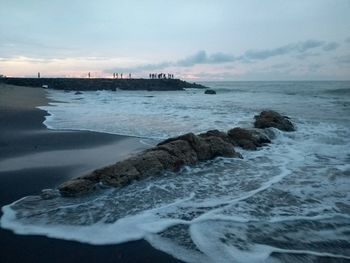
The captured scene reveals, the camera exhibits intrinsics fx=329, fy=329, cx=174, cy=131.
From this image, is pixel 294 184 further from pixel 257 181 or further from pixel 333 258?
pixel 333 258

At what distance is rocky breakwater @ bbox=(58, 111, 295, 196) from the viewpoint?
6.07 meters

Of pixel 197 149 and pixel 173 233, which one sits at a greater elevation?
pixel 197 149

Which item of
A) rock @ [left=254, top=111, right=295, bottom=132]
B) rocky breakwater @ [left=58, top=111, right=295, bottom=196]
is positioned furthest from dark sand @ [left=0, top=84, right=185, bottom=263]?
rock @ [left=254, top=111, right=295, bottom=132]

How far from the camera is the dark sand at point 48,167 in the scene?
12.7 feet

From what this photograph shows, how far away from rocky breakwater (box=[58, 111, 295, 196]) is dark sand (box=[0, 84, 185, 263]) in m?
0.80

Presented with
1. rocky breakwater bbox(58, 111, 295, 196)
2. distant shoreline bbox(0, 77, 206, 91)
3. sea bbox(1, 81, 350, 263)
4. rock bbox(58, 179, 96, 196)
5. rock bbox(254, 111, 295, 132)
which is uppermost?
distant shoreline bbox(0, 77, 206, 91)

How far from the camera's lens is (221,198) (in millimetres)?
5738

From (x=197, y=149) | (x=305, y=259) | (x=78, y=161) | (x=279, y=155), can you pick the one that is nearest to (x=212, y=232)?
(x=305, y=259)

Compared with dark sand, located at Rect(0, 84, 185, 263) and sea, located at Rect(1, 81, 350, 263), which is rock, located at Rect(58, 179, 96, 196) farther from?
dark sand, located at Rect(0, 84, 185, 263)

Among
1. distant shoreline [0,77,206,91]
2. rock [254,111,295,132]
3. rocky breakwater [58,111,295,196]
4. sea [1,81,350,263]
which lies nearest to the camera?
sea [1,81,350,263]

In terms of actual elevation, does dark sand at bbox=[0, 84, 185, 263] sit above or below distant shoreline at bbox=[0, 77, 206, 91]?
below

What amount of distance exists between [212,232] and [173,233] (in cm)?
53

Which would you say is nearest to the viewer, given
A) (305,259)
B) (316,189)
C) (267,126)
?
(305,259)

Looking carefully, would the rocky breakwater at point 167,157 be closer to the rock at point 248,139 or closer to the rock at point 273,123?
the rock at point 248,139
